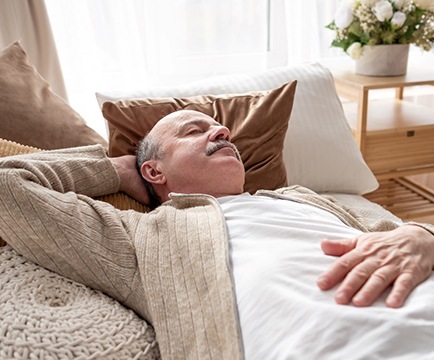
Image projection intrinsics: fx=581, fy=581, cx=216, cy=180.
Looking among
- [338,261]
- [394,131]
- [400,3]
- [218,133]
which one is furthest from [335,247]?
[400,3]

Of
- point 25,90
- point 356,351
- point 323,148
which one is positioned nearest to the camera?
point 356,351

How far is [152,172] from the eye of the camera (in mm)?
1579

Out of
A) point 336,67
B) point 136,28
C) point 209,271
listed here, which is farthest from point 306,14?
point 209,271

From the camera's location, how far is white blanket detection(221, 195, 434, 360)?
3.10 feet

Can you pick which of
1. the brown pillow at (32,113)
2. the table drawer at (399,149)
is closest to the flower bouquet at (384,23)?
the table drawer at (399,149)

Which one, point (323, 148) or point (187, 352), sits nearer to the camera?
point (187, 352)

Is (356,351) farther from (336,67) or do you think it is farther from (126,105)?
(336,67)

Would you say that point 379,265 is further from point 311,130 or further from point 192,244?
point 311,130

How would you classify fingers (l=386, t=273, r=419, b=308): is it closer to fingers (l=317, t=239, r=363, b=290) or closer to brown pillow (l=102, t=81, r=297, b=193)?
fingers (l=317, t=239, r=363, b=290)

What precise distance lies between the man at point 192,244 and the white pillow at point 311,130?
54cm

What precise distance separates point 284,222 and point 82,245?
0.44 metres

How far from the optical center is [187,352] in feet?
3.52

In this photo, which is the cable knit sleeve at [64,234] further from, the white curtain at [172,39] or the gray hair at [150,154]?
the white curtain at [172,39]

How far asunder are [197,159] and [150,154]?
151mm
